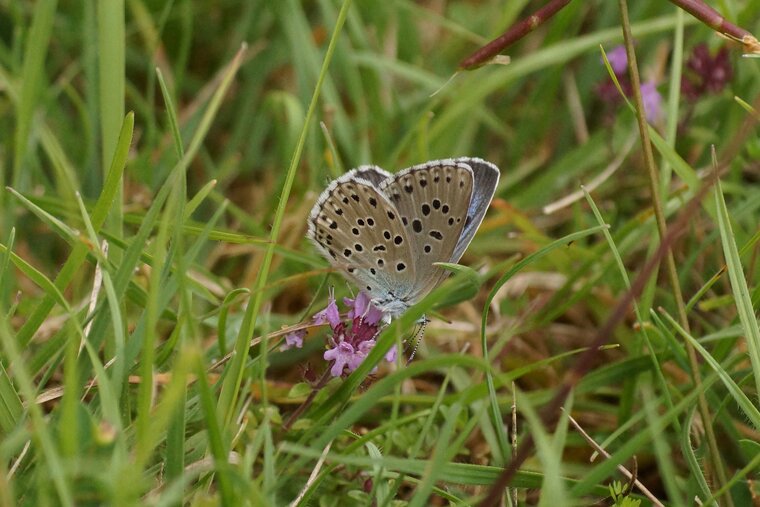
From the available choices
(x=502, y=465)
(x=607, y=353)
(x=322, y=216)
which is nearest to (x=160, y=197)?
(x=322, y=216)

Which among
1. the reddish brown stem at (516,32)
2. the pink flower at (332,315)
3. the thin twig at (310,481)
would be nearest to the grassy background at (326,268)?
the thin twig at (310,481)

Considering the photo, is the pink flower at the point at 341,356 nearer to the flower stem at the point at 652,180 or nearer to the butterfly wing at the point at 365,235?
the butterfly wing at the point at 365,235

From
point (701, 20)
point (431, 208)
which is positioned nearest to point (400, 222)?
point (431, 208)

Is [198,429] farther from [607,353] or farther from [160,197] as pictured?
[607,353]

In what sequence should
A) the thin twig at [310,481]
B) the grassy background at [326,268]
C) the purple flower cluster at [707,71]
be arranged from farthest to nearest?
1. the purple flower cluster at [707,71]
2. the thin twig at [310,481]
3. the grassy background at [326,268]

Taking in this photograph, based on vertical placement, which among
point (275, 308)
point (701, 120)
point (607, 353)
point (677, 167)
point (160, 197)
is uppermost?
point (160, 197)

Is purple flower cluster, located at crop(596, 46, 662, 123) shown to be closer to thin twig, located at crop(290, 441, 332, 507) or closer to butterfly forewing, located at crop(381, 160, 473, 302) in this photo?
butterfly forewing, located at crop(381, 160, 473, 302)
